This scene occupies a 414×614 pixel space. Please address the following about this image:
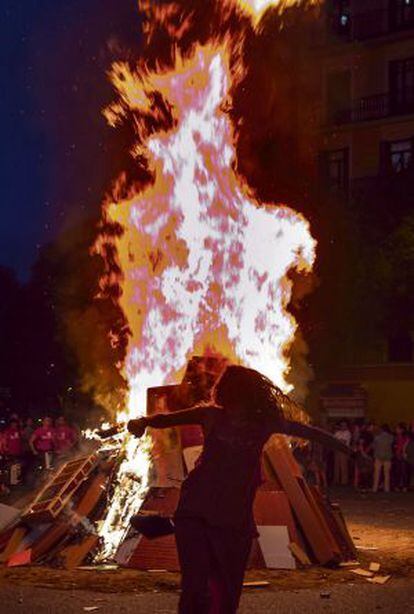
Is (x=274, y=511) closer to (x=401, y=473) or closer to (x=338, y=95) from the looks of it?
(x=401, y=473)

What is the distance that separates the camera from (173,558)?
10.4 meters

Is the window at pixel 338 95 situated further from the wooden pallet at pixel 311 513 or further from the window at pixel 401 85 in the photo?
the wooden pallet at pixel 311 513

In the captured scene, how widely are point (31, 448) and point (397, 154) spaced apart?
2459 centimetres

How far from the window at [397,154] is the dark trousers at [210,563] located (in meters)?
36.2

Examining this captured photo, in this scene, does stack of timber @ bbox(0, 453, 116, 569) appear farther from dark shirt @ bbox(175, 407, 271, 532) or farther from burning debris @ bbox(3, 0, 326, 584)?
dark shirt @ bbox(175, 407, 271, 532)

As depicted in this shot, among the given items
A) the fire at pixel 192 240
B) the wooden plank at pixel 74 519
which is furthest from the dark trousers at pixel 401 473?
the wooden plank at pixel 74 519

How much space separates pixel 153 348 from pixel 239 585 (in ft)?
28.4

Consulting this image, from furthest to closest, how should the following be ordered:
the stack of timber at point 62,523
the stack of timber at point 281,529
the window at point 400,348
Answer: the window at point 400,348 → the stack of timber at point 62,523 → the stack of timber at point 281,529

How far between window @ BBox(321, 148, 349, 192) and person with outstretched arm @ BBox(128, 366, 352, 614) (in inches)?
1469

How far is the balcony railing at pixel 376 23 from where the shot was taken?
4144cm

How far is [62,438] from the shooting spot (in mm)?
21531

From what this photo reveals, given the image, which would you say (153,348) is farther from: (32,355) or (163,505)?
(32,355)

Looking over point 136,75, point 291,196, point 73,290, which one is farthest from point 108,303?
point 136,75

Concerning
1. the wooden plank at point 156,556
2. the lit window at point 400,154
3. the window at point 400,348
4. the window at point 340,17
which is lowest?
the wooden plank at point 156,556
